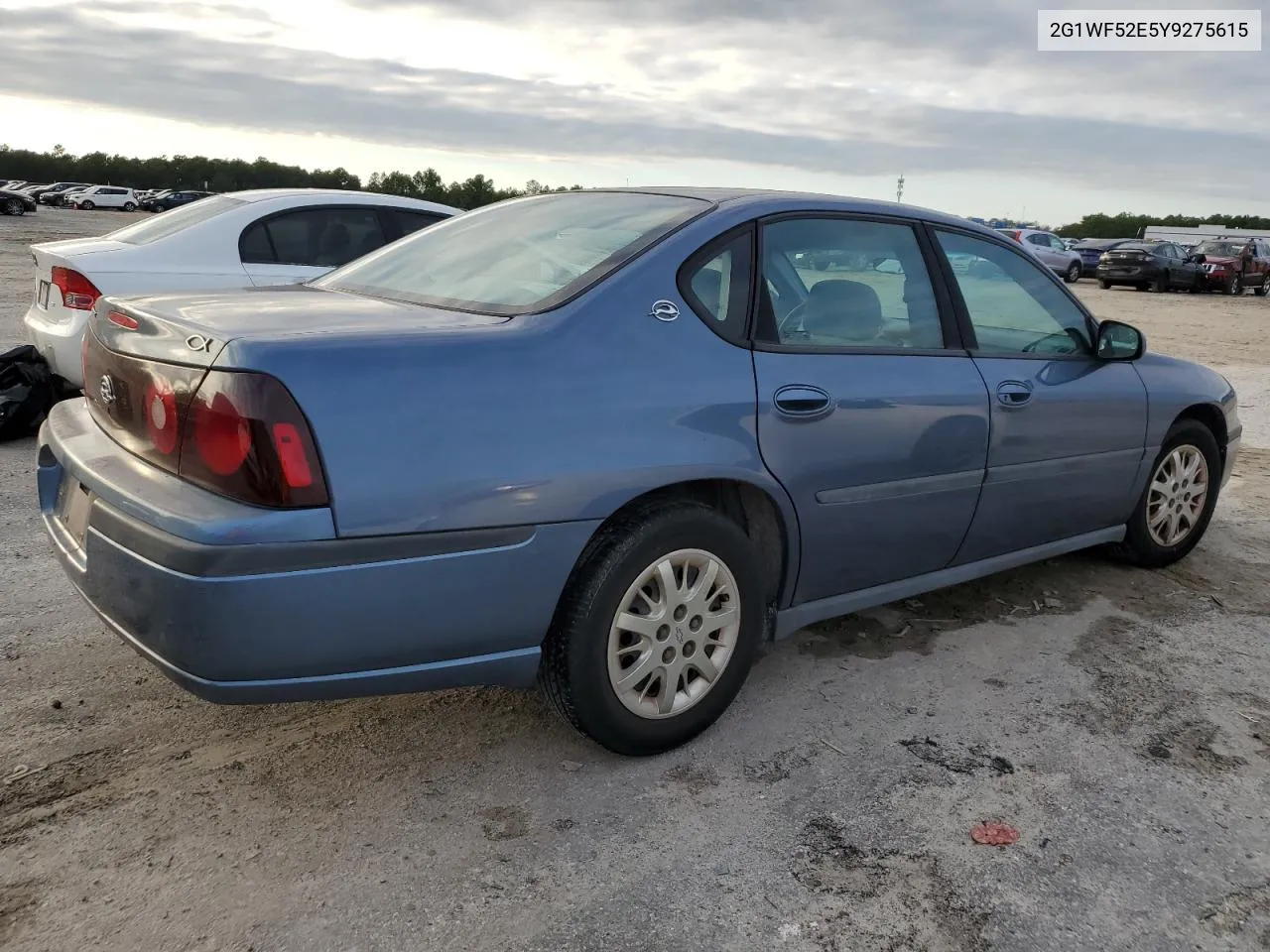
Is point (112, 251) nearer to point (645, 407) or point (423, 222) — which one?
point (423, 222)

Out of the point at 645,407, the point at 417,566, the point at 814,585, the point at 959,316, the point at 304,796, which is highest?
the point at 959,316

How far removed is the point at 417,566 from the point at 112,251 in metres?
4.76

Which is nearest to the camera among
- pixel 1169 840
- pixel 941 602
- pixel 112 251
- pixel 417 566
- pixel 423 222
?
pixel 417 566

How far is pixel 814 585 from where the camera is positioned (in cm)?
320

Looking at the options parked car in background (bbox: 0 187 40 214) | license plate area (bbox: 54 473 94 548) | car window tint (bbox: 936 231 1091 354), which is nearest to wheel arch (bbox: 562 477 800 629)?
car window tint (bbox: 936 231 1091 354)

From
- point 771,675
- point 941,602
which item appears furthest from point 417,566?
point 941,602

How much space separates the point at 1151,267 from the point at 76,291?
27.6 m

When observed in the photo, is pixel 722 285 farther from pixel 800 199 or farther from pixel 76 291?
pixel 76 291

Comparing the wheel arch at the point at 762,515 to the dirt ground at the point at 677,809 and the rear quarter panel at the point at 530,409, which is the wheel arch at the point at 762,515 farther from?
the dirt ground at the point at 677,809

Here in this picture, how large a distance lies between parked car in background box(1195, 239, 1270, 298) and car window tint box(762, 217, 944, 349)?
29304mm

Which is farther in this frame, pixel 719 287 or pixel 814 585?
pixel 814 585

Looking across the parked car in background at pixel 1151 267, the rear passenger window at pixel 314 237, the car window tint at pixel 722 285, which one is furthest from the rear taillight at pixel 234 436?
the parked car in background at pixel 1151 267

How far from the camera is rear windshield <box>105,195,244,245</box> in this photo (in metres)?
6.39

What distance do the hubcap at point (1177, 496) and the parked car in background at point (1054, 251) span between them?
26.3m
